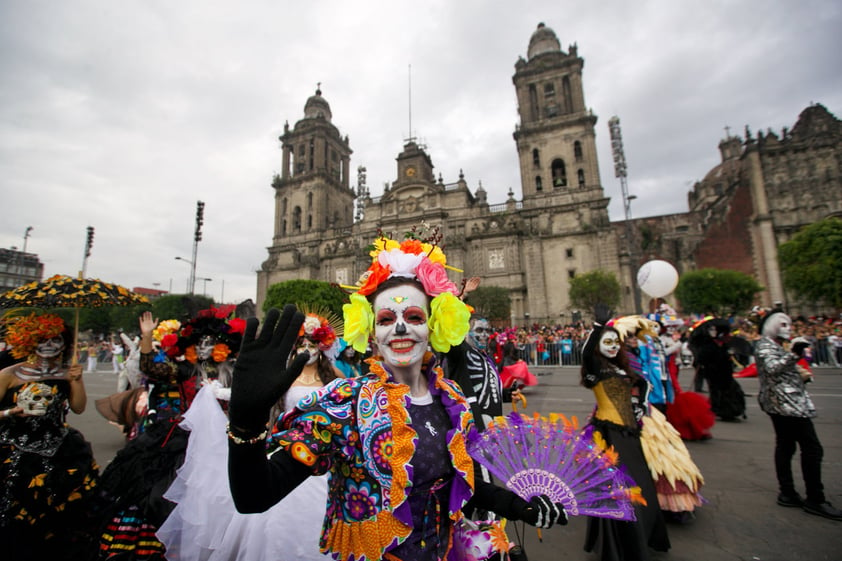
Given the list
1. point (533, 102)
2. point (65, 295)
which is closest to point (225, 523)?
point (65, 295)

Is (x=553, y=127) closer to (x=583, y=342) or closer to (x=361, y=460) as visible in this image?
(x=583, y=342)

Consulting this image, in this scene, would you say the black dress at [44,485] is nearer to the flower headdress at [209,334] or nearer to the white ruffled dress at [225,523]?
the white ruffled dress at [225,523]

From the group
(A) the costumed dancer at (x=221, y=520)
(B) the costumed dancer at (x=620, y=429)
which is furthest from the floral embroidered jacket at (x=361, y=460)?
(B) the costumed dancer at (x=620, y=429)

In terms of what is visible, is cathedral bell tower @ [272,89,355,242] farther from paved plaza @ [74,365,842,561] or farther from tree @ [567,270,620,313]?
paved plaza @ [74,365,842,561]

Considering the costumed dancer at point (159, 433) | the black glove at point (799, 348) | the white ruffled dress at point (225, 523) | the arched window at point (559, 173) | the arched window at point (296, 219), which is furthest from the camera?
the arched window at point (296, 219)

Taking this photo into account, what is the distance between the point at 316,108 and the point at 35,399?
57019mm

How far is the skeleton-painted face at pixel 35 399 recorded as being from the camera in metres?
3.19

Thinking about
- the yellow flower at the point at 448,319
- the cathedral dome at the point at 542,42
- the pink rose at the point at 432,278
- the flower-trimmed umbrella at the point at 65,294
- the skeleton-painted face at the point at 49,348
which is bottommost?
the skeleton-painted face at the point at 49,348

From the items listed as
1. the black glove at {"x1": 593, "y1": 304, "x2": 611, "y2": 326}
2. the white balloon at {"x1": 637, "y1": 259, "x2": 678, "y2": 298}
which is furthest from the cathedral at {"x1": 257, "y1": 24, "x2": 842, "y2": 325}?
the black glove at {"x1": 593, "y1": 304, "x2": 611, "y2": 326}

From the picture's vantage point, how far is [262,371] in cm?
122

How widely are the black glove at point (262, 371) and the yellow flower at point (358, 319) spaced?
2.23 ft

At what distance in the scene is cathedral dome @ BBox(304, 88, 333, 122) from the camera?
5231 centimetres

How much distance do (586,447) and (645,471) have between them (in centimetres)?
214

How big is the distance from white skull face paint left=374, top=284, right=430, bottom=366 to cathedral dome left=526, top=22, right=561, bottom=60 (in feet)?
156
